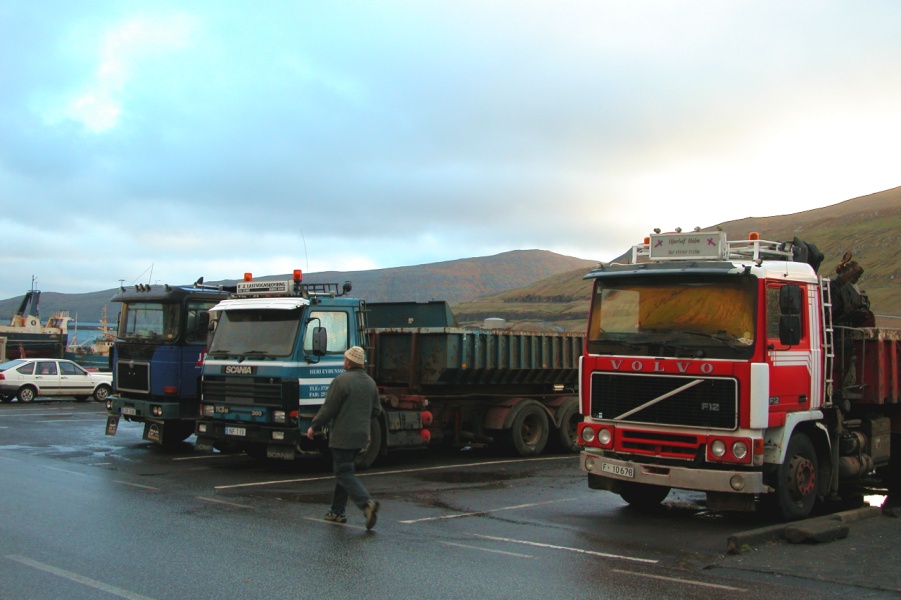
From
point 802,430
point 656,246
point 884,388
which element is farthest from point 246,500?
point 884,388

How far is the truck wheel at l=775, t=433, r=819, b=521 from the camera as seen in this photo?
373 inches

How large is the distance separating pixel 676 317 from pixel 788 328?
117 centimetres

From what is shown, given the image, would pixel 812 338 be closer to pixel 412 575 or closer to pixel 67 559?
pixel 412 575

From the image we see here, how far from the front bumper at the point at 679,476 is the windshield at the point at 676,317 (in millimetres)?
1239

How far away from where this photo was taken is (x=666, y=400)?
373 inches

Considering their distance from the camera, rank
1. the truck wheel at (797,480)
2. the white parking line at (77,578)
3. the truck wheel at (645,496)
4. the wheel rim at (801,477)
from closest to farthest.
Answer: the white parking line at (77,578) < the truck wheel at (797,480) < the wheel rim at (801,477) < the truck wheel at (645,496)

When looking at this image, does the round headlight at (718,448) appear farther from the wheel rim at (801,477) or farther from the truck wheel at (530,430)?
the truck wheel at (530,430)

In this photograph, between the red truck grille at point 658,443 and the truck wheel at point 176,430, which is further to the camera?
the truck wheel at point 176,430

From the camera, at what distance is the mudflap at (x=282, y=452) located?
13.1 metres

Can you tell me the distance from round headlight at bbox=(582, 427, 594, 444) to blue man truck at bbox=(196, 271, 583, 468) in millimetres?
4718

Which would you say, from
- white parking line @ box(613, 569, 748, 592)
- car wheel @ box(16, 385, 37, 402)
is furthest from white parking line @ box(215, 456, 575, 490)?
car wheel @ box(16, 385, 37, 402)

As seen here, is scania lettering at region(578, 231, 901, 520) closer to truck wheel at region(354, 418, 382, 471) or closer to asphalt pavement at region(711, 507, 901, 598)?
asphalt pavement at region(711, 507, 901, 598)

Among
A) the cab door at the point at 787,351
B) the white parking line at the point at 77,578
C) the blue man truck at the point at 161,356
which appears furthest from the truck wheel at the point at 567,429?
the white parking line at the point at 77,578

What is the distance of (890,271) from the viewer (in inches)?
4724
